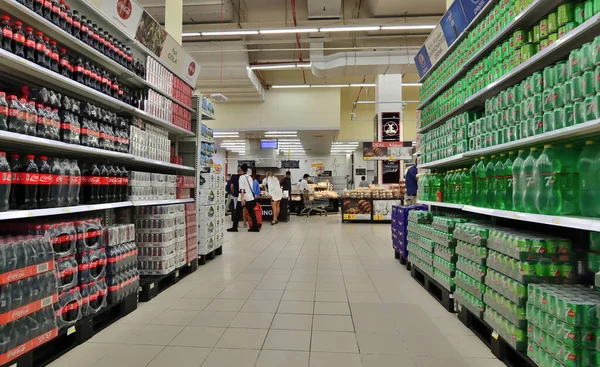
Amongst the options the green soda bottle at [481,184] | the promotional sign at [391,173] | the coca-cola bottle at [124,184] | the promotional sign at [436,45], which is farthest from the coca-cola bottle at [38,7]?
the promotional sign at [391,173]

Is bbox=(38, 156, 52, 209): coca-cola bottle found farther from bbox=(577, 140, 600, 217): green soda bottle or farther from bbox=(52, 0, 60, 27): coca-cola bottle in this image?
bbox=(577, 140, 600, 217): green soda bottle

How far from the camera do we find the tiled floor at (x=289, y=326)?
2.27 metres

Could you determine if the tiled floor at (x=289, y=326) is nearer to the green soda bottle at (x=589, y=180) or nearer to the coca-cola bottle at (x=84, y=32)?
the green soda bottle at (x=589, y=180)

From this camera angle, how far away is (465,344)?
2.51m

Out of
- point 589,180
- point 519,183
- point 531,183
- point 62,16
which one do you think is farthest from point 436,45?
point 62,16

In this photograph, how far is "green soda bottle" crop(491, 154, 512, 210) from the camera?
2.51m

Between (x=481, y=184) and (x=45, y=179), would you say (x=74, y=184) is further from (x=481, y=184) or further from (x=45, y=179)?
(x=481, y=184)

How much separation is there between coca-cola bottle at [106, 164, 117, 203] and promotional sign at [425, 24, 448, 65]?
382cm

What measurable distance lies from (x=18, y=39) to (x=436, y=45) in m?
4.13

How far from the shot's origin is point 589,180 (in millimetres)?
1746

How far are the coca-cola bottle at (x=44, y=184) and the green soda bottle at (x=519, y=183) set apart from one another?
315cm

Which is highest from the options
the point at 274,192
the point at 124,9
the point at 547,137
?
the point at 124,9

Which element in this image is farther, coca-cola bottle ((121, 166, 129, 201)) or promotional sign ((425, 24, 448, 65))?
promotional sign ((425, 24, 448, 65))

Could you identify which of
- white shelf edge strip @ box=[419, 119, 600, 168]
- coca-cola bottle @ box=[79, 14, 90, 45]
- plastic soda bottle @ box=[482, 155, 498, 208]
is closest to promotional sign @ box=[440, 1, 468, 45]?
white shelf edge strip @ box=[419, 119, 600, 168]
